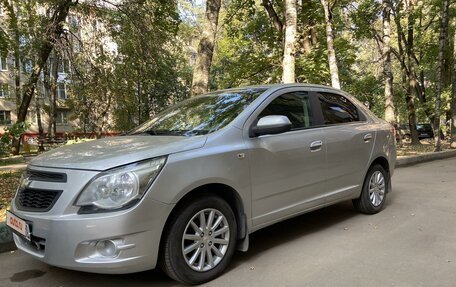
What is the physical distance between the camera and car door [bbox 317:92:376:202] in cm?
505

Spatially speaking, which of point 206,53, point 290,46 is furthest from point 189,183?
point 290,46

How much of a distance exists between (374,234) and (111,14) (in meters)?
11.0

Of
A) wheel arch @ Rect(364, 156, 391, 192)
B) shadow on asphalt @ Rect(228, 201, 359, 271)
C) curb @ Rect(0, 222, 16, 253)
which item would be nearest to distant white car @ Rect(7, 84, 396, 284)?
shadow on asphalt @ Rect(228, 201, 359, 271)

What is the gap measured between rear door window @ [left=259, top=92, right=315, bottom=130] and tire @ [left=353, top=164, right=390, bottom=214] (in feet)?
4.71

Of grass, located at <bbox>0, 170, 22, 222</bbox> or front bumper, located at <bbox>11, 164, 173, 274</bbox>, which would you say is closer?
front bumper, located at <bbox>11, 164, 173, 274</bbox>

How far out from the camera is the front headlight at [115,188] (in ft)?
10.6

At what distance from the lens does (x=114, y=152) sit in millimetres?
3539

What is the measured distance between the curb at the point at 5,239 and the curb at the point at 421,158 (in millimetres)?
9459

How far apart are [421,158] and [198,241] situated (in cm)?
1063

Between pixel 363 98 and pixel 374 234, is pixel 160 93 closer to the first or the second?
pixel 363 98

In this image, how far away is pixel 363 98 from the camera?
2142 cm

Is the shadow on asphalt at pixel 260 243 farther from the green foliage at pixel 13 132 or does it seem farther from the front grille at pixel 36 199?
the green foliage at pixel 13 132

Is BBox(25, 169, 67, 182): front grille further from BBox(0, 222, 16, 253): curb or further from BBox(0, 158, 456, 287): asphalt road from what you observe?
BBox(0, 222, 16, 253): curb

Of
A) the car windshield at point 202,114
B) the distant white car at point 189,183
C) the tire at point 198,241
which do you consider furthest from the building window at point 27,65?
the tire at point 198,241
